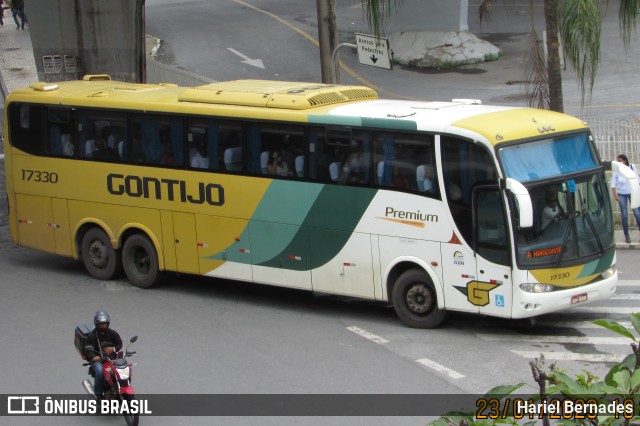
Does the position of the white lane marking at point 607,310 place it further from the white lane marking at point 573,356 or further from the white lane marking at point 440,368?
the white lane marking at point 440,368

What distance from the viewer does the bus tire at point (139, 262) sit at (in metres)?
16.5

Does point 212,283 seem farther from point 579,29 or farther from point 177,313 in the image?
point 579,29

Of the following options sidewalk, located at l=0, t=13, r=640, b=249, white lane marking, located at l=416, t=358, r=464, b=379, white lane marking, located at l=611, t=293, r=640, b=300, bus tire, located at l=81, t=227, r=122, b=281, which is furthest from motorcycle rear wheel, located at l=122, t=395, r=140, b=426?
sidewalk, located at l=0, t=13, r=640, b=249

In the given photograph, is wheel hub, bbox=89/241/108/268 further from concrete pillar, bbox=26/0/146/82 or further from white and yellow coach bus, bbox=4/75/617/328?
concrete pillar, bbox=26/0/146/82

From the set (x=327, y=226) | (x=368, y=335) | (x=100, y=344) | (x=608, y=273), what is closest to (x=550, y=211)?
(x=608, y=273)

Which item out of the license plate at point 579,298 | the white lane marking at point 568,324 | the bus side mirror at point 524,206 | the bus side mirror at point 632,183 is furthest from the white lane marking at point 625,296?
the bus side mirror at point 524,206

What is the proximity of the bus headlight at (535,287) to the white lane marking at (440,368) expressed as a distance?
147 cm

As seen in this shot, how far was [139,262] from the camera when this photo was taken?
55.3ft

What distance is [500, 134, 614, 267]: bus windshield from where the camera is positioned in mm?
12891

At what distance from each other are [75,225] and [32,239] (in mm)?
1106

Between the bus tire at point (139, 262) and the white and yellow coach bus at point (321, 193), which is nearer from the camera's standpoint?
the white and yellow coach bus at point (321, 193)

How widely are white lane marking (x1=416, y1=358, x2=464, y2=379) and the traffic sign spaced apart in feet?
23.3

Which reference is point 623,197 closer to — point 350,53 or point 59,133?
point 59,133

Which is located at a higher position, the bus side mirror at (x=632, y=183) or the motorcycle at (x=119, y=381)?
the bus side mirror at (x=632, y=183)
